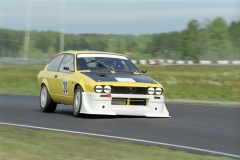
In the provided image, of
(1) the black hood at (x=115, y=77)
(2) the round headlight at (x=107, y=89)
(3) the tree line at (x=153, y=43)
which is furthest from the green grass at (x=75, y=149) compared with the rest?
(3) the tree line at (x=153, y=43)

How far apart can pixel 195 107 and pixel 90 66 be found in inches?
182

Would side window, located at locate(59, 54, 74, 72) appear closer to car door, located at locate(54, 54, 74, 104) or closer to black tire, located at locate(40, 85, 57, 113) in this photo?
car door, located at locate(54, 54, 74, 104)

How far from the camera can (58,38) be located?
59500 mm

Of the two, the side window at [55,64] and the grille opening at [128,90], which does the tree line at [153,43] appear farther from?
the grille opening at [128,90]

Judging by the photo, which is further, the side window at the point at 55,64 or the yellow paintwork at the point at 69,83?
the side window at the point at 55,64

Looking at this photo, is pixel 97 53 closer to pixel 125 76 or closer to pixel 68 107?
pixel 125 76

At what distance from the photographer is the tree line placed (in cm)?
5956

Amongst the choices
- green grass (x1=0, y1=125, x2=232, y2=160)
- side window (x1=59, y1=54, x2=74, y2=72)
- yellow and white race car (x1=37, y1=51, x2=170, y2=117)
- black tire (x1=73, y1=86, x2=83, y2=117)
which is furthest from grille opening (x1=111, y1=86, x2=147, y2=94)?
green grass (x1=0, y1=125, x2=232, y2=160)

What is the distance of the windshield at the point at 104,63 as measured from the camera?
47.7 ft

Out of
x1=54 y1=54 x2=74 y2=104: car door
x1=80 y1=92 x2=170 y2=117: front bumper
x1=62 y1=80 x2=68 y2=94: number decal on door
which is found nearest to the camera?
x1=80 y1=92 x2=170 y2=117: front bumper

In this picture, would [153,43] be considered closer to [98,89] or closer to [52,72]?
[52,72]

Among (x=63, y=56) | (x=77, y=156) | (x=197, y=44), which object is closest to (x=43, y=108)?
(x=63, y=56)

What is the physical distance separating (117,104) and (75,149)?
4669 millimetres

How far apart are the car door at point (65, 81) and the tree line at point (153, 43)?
40547mm
